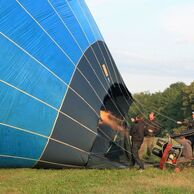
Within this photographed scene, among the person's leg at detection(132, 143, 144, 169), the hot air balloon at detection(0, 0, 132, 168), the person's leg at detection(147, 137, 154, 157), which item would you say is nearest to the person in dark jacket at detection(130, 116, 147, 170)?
the person's leg at detection(132, 143, 144, 169)

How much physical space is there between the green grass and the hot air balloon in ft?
0.69

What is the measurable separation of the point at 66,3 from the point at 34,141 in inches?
93.0

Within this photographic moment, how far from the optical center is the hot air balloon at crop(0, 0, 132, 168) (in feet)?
22.6

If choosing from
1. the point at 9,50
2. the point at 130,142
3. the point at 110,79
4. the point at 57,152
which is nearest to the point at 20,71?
the point at 9,50

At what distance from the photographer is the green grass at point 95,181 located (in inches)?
260

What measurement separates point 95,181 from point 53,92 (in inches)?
57.6

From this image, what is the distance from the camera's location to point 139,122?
334 inches

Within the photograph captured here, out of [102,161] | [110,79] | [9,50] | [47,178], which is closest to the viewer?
[9,50]

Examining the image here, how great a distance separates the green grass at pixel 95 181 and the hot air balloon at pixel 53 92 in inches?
8.3

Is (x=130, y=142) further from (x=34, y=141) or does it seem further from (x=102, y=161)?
(x=34, y=141)

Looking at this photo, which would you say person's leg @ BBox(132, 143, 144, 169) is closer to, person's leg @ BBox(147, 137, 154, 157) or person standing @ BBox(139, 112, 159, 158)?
person standing @ BBox(139, 112, 159, 158)

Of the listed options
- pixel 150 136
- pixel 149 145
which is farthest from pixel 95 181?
pixel 149 145

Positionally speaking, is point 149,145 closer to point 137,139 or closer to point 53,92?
point 137,139

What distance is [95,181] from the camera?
23.5ft
